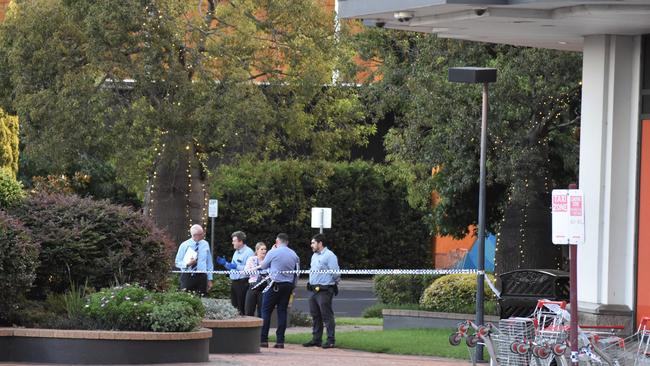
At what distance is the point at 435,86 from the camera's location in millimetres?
24578

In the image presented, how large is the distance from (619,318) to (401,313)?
358 inches

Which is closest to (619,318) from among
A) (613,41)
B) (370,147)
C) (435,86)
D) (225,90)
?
(613,41)

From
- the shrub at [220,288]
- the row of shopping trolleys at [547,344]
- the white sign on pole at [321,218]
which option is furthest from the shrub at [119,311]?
the white sign on pole at [321,218]

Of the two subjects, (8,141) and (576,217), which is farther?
(8,141)

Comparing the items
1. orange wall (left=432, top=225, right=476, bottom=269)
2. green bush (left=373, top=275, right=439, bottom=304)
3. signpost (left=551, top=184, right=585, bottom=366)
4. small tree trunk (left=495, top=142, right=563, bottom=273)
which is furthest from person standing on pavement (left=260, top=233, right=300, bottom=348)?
orange wall (left=432, top=225, right=476, bottom=269)

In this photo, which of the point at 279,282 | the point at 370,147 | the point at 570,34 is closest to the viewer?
the point at 570,34

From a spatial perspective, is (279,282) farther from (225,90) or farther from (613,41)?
(225,90)

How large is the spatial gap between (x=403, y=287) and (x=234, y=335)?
10250mm

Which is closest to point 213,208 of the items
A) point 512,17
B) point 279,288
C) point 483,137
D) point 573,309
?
point 279,288

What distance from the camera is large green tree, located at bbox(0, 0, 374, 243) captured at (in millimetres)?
28078

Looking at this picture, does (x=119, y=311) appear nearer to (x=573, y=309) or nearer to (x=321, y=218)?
(x=573, y=309)

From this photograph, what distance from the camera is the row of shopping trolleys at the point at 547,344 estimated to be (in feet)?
41.0

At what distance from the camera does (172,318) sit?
15828mm

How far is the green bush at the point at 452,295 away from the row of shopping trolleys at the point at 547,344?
11418 mm
